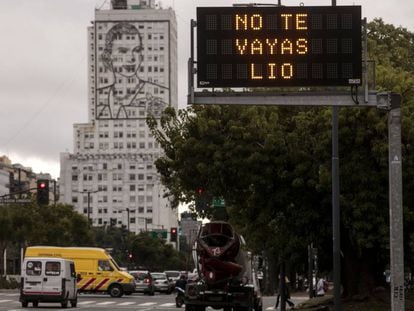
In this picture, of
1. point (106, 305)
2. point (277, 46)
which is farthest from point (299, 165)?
point (106, 305)

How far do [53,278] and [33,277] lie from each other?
826mm

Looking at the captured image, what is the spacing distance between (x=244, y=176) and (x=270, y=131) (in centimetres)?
164

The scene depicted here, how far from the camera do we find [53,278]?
4222 centimetres

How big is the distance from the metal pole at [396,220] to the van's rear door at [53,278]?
974 inches

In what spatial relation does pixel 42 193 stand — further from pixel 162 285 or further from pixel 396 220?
pixel 396 220

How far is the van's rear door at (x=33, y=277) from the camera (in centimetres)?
4203

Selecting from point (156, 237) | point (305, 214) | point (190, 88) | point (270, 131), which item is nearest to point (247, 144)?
point (270, 131)

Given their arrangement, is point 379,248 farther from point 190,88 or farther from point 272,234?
point 190,88

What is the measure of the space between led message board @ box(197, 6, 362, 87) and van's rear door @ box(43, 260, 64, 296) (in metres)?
24.6

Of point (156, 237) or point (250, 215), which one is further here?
point (156, 237)

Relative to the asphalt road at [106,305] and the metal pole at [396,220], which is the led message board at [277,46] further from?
the asphalt road at [106,305]

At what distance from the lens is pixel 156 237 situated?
444 feet

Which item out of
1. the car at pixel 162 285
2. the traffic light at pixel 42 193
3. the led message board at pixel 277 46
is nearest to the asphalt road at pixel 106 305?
the traffic light at pixel 42 193

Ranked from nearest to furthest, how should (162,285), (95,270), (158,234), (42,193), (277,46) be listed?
(277,46) < (42,193) < (95,270) < (162,285) < (158,234)
